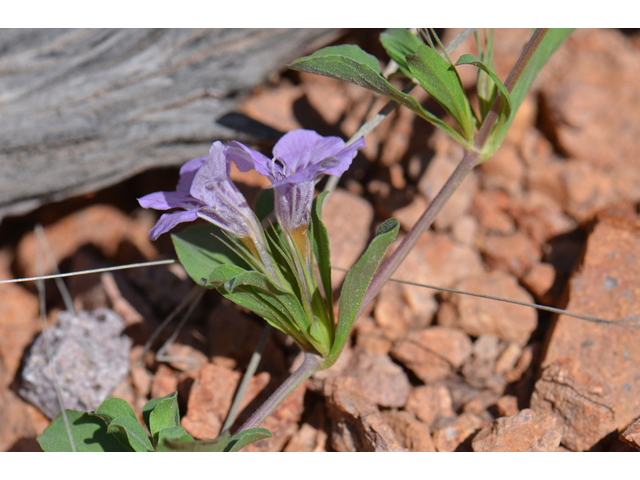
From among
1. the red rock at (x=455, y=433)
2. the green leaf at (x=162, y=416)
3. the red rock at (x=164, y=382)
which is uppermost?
the green leaf at (x=162, y=416)

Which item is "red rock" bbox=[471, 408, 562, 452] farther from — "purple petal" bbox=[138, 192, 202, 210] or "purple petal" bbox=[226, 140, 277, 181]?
"purple petal" bbox=[138, 192, 202, 210]

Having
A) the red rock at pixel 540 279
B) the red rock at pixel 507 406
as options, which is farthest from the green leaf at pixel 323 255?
the red rock at pixel 540 279

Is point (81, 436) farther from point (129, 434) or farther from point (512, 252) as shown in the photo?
point (512, 252)

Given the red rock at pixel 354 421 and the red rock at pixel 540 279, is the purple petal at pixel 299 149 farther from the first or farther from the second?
the red rock at pixel 540 279

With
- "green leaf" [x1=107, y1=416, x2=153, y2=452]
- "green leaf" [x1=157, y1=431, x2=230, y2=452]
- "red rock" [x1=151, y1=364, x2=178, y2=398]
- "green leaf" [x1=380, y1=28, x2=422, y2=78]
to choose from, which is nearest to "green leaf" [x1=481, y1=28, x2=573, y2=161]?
"green leaf" [x1=380, y1=28, x2=422, y2=78]

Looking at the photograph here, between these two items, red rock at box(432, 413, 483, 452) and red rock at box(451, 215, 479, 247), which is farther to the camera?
red rock at box(451, 215, 479, 247)

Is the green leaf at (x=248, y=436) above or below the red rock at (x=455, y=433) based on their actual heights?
above
